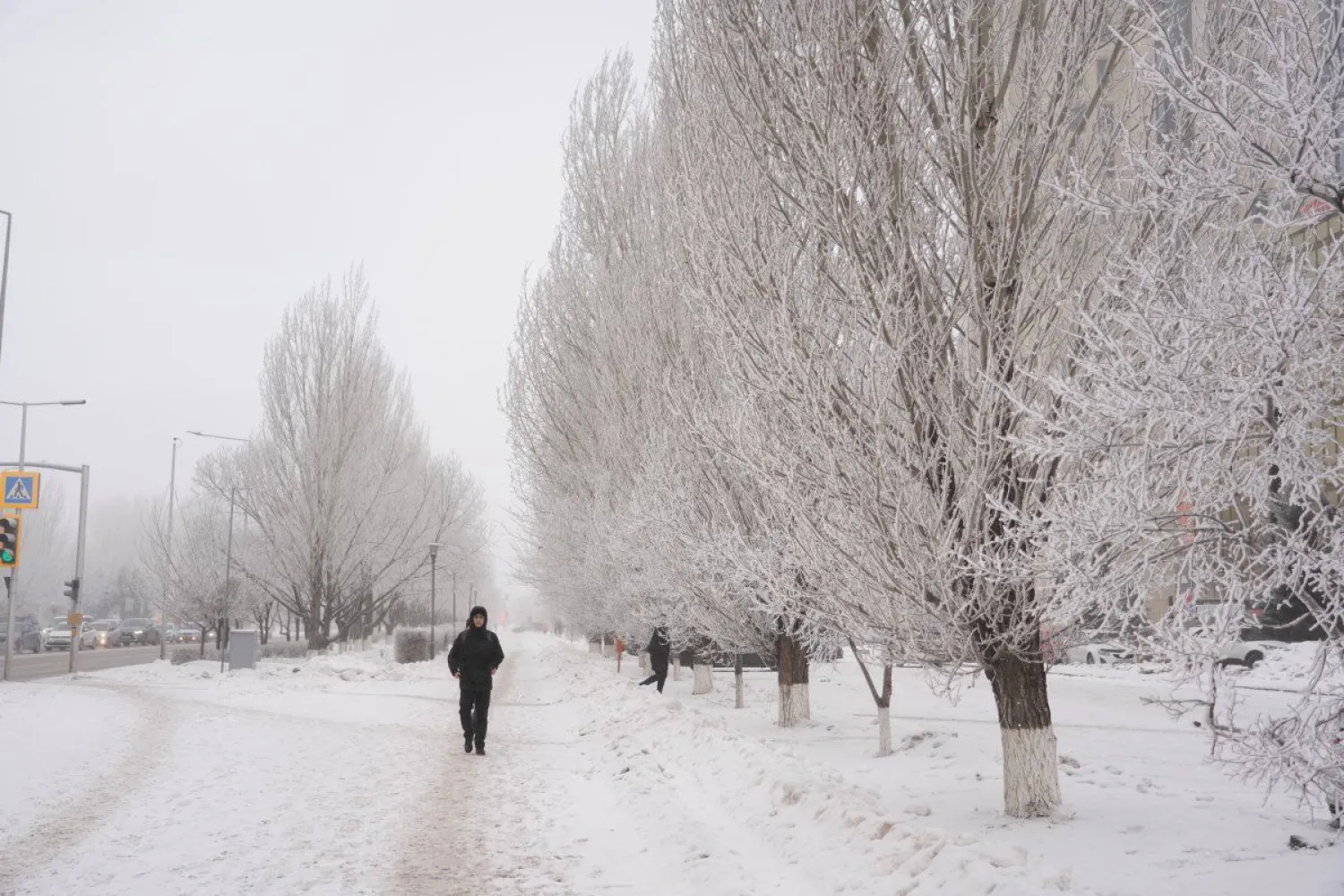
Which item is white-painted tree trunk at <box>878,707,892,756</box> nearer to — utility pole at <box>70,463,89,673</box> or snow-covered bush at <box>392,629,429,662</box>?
utility pole at <box>70,463,89,673</box>

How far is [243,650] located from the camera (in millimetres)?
26719

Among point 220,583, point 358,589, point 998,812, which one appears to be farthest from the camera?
point 220,583

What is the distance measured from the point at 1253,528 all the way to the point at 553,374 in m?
22.2

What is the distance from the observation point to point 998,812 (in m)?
6.64

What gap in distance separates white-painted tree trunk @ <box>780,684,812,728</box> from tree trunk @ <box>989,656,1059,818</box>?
638 cm

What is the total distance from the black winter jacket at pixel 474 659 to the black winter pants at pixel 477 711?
55mm

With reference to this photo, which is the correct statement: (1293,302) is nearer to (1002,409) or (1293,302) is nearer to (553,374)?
(1002,409)

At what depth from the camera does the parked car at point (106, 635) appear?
49000mm

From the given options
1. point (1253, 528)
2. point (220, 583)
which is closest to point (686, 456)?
point (1253, 528)

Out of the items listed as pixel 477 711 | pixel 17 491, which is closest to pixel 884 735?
pixel 477 711

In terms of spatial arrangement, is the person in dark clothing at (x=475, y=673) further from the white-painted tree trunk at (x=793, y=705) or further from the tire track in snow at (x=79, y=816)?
the white-painted tree trunk at (x=793, y=705)

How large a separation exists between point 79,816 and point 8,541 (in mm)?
16489

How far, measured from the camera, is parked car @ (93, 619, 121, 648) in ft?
161

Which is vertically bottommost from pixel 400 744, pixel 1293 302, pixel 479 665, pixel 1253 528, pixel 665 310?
pixel 400 744
